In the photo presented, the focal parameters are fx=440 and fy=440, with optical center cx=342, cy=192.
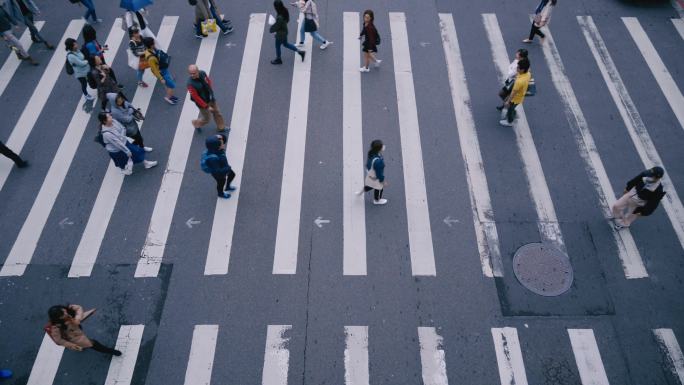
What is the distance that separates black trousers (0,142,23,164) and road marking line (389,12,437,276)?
8.87m

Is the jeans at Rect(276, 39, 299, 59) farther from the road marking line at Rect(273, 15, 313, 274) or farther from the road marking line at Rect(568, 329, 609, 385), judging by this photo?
the road marking line at Rect(568, 329, 609, 385)

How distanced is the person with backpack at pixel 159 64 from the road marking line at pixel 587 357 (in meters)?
10.6

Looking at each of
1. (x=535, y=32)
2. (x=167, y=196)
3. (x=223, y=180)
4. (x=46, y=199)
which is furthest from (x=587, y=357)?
(x=46, y=199)

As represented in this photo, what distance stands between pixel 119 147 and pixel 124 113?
2.62ft

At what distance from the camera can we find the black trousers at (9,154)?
9664 mm

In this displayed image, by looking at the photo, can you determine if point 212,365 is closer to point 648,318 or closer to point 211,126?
point 211,126

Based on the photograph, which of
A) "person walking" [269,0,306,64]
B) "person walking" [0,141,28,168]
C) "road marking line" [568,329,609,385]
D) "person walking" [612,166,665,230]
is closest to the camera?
"road marking line" [568,329,609,385]

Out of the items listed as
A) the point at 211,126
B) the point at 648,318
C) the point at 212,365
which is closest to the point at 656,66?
the point at 648,318

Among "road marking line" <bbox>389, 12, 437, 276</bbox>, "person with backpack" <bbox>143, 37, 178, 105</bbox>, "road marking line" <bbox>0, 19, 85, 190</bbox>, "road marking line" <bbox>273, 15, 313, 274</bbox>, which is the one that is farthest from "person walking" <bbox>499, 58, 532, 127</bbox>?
"road marking line" <bbox>0, 19, 85, 190</bbox>

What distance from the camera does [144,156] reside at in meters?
10.1

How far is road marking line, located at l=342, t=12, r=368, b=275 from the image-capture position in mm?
8891

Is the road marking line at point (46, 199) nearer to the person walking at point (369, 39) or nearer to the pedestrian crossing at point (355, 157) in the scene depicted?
the pedestrian crossing at point (355, 157)

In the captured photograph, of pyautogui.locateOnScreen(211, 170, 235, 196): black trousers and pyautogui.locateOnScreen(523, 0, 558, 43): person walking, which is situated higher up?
pyautogui.locateOnScreen(523, 0, 558, 43): person walking

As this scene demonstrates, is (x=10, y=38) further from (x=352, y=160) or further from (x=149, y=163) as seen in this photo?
(x=352, y=160)
